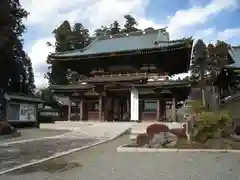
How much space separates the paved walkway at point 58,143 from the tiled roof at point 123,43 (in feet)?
25.2

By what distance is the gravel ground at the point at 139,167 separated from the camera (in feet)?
23.8

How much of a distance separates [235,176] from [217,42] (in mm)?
48274

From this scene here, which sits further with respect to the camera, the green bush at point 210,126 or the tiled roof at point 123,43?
the tiled roof at point 123,43

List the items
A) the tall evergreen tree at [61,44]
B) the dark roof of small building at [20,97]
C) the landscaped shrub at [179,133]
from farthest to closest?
the tall evergreen tree at [61,44] → the dark roof of small building at [20,97] → the landscaped shrub at [179,133]

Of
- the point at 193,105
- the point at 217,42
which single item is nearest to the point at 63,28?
the point at 217,42

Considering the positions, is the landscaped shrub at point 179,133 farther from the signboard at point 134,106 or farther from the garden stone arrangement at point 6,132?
the signboard at point 134,106

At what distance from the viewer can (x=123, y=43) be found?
31.9 m

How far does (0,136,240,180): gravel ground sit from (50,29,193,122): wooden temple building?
15.5 meters

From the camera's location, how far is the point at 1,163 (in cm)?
955

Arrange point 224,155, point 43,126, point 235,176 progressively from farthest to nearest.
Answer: point 43,126, point 224,155, point 235,176

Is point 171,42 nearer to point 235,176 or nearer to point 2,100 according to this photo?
point 2,100

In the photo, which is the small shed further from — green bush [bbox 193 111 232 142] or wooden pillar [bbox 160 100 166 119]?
green bush [bbox 193 111 232 142]

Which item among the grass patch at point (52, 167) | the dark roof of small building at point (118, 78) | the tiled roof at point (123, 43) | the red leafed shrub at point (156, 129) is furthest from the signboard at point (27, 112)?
the grass patch at point (52, 167)

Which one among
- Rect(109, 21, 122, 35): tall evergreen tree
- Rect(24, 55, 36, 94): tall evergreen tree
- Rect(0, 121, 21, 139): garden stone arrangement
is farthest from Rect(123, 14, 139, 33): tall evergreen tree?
Rect(0, 121, 21, 139): garden stone arrangement
